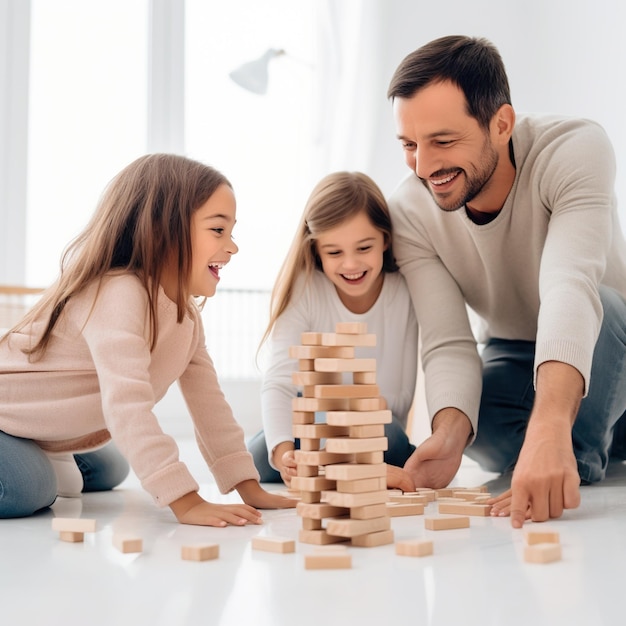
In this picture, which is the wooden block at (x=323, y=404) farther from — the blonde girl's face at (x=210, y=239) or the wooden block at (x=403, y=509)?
the blonde girl's face at (x=210, y=239)

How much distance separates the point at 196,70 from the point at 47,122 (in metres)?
0.72

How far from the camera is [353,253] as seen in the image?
1845 mm

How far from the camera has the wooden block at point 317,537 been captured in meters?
1.04

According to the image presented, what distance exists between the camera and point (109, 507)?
1493mm

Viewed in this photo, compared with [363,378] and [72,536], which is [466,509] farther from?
[72,536]

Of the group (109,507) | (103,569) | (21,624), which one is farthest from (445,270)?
(21,624)

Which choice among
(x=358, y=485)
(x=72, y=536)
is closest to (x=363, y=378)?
(x=358, y=485)

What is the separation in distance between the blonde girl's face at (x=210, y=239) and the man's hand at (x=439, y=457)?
0.50m

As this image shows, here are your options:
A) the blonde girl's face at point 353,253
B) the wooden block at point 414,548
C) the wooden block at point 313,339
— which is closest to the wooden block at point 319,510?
the wooden block at point 414,548

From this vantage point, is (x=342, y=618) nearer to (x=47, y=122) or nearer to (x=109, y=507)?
(x=109, y=507)

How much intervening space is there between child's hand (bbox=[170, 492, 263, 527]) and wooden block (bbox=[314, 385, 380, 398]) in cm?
29

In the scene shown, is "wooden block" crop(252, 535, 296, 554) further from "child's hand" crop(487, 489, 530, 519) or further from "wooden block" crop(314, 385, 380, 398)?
"child's hand" crop(487, 489, 530, 519)

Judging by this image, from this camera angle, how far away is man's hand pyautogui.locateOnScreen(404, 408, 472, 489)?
1550 millimetres

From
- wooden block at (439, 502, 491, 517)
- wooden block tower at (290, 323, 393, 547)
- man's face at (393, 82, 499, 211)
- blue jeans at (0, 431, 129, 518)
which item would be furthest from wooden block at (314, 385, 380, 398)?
man's face at (393, 82, 499, 211)
